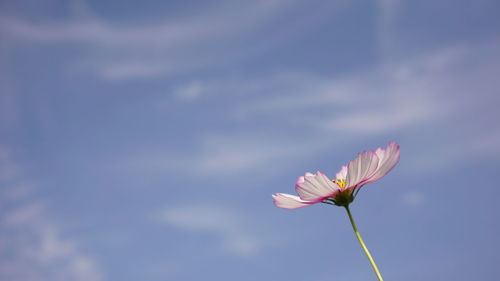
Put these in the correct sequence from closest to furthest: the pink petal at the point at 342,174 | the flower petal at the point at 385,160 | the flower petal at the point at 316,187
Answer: the flower petal at the point at 385,160
the flower petal at the point at 316,187
the pink petal at the point at 342,174

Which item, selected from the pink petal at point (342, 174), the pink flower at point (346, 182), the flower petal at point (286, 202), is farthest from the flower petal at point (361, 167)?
the pink petal at point (342, 174)

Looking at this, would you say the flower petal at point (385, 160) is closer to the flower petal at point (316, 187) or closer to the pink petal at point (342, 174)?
the flower petal at point (316, 187)

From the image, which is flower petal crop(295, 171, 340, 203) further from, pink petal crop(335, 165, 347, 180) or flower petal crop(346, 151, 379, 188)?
pink petal crop(335, 165, 347, 180)

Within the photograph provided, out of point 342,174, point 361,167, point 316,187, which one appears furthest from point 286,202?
point 342,174

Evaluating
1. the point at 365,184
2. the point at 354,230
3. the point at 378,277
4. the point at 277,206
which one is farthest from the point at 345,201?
the point at 378,277

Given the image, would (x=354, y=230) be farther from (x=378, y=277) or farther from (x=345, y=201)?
(x=345, y=201)

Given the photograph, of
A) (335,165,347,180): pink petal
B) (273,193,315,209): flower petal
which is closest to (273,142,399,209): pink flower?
(273,193,315,209): flower petal
